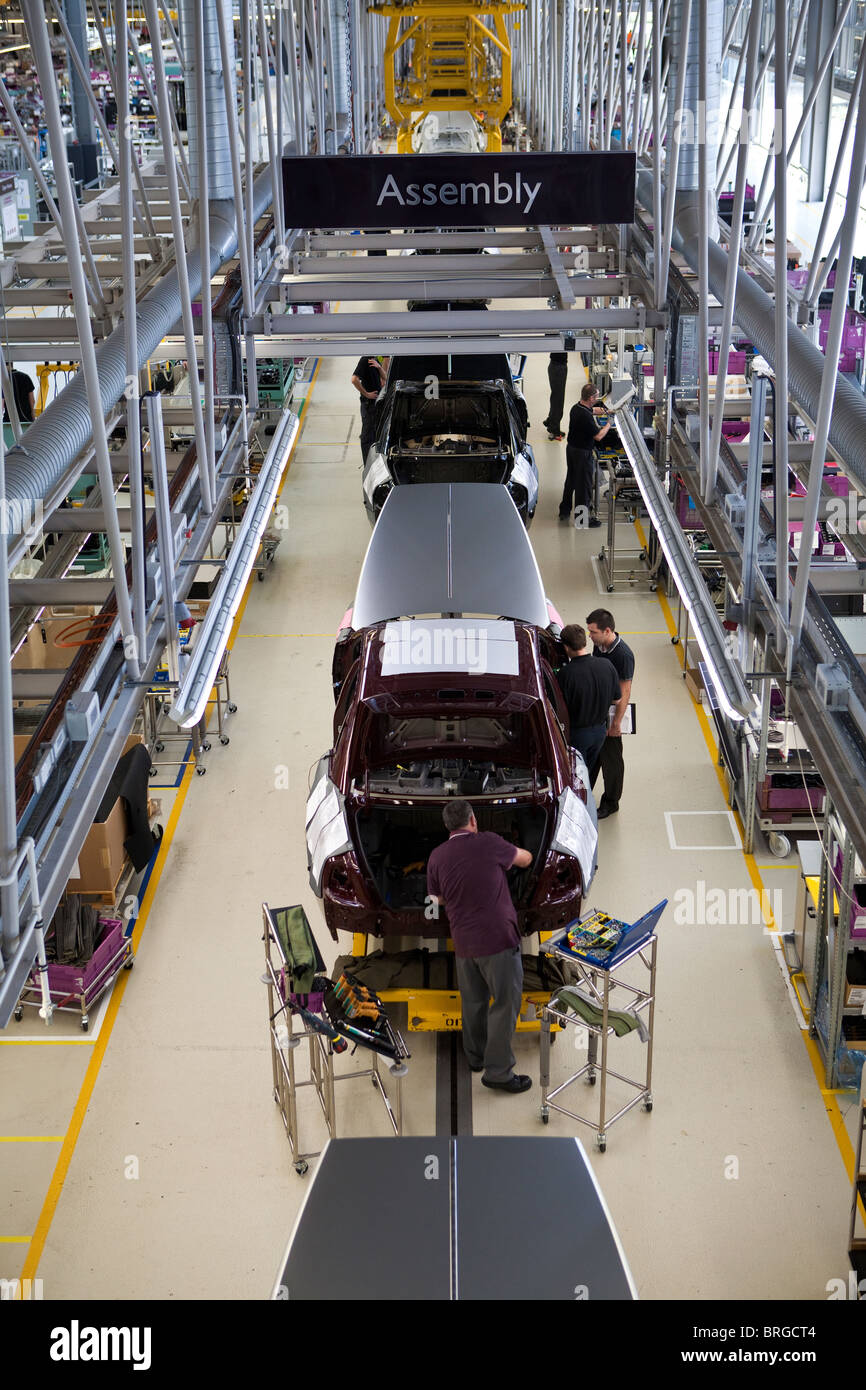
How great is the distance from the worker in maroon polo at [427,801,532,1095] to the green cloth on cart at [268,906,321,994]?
569mm

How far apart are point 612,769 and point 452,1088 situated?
244 cm

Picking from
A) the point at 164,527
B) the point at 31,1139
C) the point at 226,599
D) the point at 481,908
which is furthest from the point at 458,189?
the point at 31,1139

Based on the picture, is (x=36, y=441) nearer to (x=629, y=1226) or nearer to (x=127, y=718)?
(x=127, y=718)

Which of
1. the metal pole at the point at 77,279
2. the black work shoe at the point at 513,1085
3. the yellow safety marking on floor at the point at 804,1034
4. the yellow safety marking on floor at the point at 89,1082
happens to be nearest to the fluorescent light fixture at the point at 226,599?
the metal pole at the point at 77,279

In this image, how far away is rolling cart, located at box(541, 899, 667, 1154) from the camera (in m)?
5.34

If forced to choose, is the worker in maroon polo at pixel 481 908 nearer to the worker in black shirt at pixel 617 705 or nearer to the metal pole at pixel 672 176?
the worker in black shirt at pixel 617 705

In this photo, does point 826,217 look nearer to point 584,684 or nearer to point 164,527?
point 584,684

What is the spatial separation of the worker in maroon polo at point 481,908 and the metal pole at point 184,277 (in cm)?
177

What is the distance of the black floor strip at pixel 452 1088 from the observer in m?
5.73

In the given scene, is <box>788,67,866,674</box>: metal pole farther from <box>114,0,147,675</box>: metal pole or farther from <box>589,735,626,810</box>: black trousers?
<box>589,735,626,810</box>: black trousers

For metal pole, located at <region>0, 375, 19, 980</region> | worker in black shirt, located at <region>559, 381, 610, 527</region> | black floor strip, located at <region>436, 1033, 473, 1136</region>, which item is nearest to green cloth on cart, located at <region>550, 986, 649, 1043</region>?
black floor strip, located at <region>436, 1033, 473, 1136</region>

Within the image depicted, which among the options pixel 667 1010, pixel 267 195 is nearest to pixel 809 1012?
pixel 667 1010

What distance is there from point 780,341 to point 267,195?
6863 mm

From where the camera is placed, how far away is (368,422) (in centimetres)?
1277
